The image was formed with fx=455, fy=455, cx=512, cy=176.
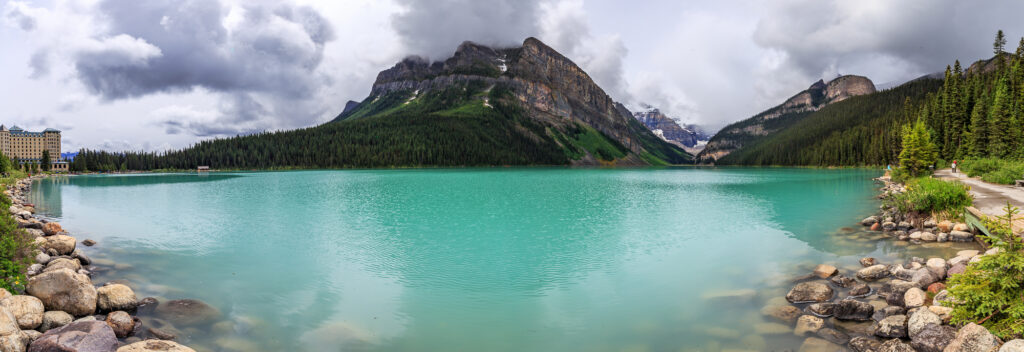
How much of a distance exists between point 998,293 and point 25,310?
66.5 feet

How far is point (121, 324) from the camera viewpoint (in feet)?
35.9

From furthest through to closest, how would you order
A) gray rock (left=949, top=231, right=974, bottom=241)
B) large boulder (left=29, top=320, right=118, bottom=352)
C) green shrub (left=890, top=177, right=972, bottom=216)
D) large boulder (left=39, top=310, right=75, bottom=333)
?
green shrub (left=890, top=177, right=972, bottom=216) < gray rock (left=949, top=231, right=974, bottom=241) < large boulder (left=39, top=310, right=75, bottom=333) < large boulder (left=29, top=320, right=118, bottom=352)


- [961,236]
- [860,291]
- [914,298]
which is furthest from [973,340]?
[961,236]

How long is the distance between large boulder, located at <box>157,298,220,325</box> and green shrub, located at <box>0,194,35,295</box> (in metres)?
3.21

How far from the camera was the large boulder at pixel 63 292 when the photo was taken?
1162 cm

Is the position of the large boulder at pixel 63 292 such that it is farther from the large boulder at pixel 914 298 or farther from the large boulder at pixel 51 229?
the large boulder at pixel 914 298

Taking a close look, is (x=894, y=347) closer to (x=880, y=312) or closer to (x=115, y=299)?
(x=880, y=312)

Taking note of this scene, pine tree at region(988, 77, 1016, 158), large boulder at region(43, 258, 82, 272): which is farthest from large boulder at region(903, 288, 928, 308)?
pine tree at region(988, 77, 1016, 158)

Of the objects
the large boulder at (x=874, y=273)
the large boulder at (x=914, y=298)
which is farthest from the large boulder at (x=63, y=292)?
the large boulder at (x=874, y=273)

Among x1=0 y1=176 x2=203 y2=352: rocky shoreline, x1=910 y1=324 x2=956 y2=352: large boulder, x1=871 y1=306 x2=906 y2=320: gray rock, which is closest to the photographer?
x1=0 y1=176 x2=203 y2=352: rocky shoreline

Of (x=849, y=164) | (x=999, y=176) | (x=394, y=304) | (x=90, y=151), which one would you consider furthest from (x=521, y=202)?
(x=90, y=151)

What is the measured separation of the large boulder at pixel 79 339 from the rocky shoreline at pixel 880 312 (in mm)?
14783

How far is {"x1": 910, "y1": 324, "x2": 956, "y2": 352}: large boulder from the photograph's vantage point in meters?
8.91

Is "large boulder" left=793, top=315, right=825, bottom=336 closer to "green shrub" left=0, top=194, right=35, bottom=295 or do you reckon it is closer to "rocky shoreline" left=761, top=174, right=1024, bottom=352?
"rocky shoreline" left=761, top=174, right=1024, bottom=352
